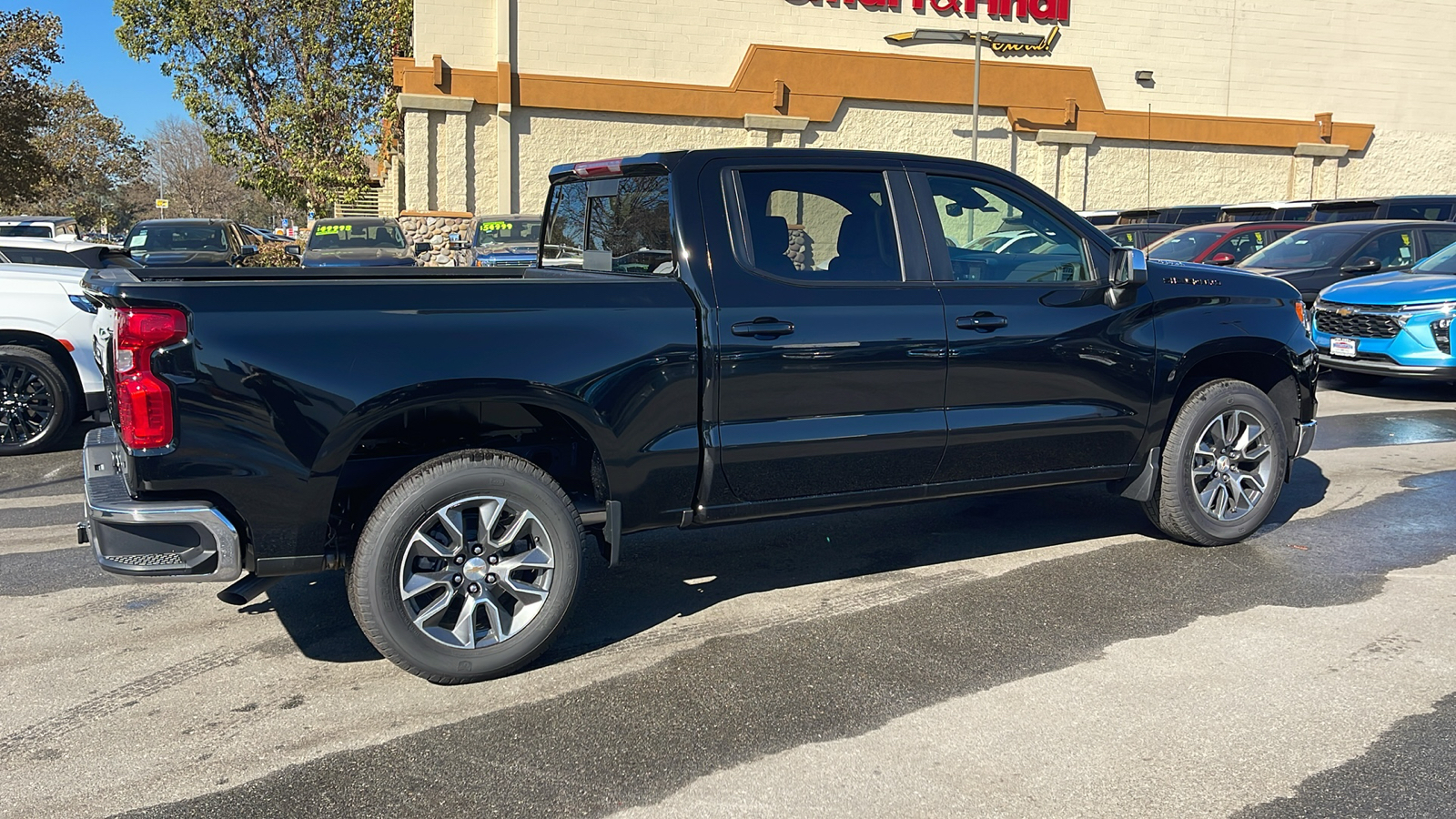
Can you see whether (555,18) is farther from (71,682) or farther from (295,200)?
(71,682)

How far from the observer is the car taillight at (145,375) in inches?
147

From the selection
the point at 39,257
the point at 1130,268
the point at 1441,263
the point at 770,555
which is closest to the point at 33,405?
the point at 39,257

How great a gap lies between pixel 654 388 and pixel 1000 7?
29.4m

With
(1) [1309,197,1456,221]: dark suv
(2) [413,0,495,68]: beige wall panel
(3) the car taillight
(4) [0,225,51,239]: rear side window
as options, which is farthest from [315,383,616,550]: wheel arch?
(2) [413,0,495,68]: beige wall panel

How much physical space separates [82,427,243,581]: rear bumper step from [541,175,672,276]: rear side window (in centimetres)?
194

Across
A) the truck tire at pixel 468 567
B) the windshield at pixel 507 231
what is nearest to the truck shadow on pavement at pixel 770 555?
the truck tire at pixel 468 567

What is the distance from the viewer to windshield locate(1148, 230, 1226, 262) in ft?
51.3

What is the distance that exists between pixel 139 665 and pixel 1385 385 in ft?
40.5

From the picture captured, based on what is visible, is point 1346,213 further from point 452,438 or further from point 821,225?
point 452,438

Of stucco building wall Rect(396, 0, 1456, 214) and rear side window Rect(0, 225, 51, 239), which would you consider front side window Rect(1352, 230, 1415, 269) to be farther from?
rear side window Rect(0, 225, 51, 239)

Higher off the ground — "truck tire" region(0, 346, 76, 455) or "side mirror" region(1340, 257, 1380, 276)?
"side mirror" region(1340, 257, 1380, 276)

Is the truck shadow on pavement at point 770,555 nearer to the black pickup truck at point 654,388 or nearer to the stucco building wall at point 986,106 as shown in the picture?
the black pickup truck at point 654,388

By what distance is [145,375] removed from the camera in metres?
3.74

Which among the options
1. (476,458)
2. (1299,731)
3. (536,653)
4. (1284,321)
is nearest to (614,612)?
(536,653)
